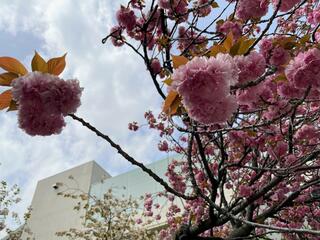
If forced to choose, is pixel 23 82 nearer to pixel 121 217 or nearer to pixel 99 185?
pixel 121 217

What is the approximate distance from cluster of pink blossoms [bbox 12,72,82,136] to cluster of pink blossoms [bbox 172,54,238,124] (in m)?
0.39

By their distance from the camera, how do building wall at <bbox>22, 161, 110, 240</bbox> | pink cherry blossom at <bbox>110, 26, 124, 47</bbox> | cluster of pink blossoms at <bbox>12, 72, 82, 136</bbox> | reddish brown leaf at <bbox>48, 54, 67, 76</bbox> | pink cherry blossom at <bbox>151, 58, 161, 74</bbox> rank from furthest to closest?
building wall at <bbox>22, 161, 110, 240</bbox>
pink cherry blossom at <bbox>110, 26, 124, 47</bbox>
pink cherry blossom at <bbox>151, 58, 161, 74</bbox>
reddish brown leaf at <bbox>48, 54, 67, 76</bbox>
cluster of pink blossoms at <bbox>12, 72, 82, 136</bbox>

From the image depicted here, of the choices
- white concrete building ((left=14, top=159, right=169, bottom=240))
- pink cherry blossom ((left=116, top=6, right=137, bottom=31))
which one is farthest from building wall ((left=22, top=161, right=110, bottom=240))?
pink cherry blossom ((left=116, top=6, right=137, bottom=31))

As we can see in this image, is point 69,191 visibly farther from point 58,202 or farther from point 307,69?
point 307,69

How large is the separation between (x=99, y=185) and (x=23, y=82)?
1467 cm

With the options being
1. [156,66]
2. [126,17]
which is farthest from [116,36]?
[156,66]

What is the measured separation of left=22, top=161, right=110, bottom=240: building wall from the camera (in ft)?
50.6

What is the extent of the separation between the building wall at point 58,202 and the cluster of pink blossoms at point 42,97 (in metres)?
14.1

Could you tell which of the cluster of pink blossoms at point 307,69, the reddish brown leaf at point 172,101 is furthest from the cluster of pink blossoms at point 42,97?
the cluster of pink blossoms at point 307,69

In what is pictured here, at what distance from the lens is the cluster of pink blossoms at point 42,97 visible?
117 centimetres

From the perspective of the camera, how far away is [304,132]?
3.78 meters

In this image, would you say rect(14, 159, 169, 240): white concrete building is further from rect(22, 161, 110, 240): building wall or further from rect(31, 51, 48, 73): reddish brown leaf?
rect(31, 51, 48, 73): reddish brown leaf

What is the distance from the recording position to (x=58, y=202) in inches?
642

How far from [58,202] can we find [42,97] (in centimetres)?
1637
